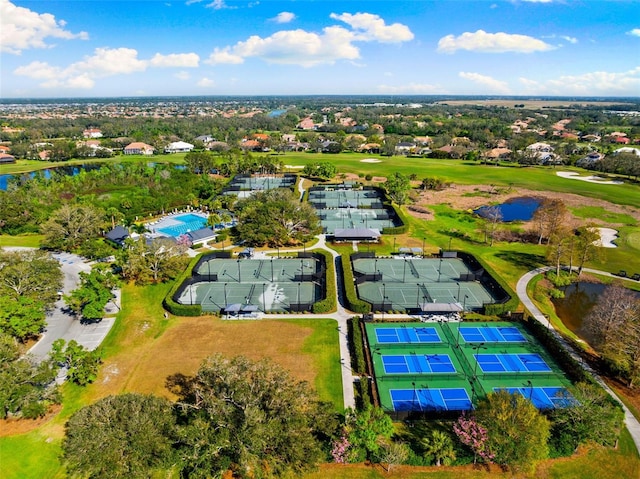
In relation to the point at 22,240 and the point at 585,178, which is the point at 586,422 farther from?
the point at 585,178

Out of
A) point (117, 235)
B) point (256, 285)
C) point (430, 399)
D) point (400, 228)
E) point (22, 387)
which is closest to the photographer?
point (22, 387)

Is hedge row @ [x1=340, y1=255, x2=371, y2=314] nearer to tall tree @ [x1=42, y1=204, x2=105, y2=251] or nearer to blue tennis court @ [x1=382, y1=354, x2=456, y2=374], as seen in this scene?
blue tennis court @ [x1=382, y1=354, x2=456, y2=374]

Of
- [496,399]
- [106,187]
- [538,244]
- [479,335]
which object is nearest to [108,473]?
[496,399]

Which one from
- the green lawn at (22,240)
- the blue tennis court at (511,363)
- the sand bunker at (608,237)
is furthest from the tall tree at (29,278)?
the sand bunker at (608,237)

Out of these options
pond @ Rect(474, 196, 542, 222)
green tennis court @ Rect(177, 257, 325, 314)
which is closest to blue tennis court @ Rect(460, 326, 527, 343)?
green tennis court @ Rect(177, 257, 325, 314)

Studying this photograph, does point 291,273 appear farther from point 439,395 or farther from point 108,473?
point 108,473

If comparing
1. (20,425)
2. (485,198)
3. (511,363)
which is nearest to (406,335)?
(511,363)
